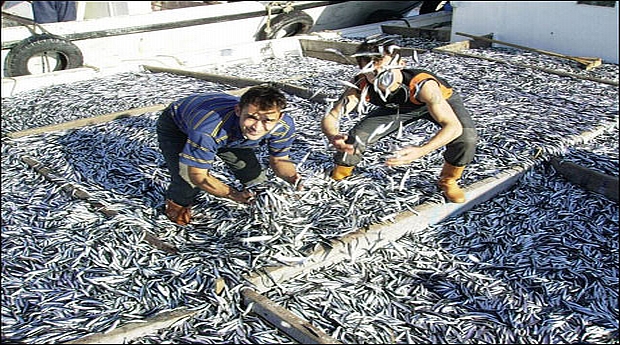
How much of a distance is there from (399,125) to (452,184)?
0.64 meters

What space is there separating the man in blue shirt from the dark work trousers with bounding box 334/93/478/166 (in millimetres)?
651

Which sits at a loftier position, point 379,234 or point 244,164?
point 244,164

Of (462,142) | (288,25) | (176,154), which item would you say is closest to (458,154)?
(462,142)

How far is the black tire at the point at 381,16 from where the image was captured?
13.8 meters

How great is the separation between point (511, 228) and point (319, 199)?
Answer: 59.1 inches

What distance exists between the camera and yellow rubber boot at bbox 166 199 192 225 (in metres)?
4.34

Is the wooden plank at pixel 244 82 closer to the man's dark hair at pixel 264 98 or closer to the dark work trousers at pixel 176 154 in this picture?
the dark work trousers at pixel 176 154

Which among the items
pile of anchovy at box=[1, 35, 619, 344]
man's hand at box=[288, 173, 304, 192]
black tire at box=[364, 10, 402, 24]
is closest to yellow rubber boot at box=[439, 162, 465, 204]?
pile of anchovy at box=[1, 35, 619, 344]

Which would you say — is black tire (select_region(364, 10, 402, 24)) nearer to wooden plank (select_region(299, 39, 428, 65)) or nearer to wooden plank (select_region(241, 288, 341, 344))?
wooden plank (select_region(299, 39, 428, 65))

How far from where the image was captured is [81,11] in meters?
13.0

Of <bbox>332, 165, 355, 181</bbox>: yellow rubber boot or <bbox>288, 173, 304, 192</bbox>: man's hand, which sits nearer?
<bbox>288, 173, 304, 192</bbox>: man's hand

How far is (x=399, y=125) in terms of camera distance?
472cm

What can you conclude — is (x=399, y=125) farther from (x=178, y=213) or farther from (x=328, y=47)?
(x=328, y=47)

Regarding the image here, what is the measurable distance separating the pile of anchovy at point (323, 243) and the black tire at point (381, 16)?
8.03m
